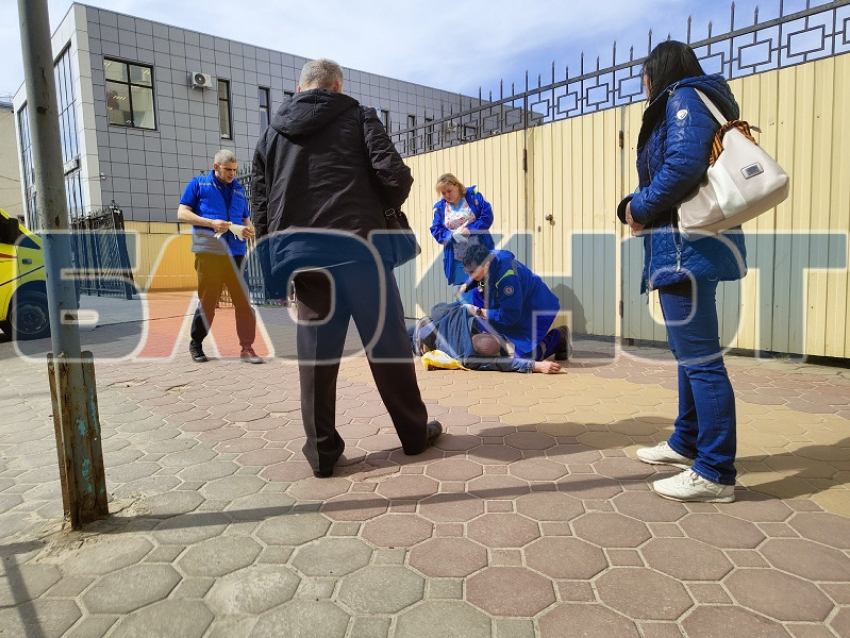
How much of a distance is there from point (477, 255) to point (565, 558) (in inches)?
136

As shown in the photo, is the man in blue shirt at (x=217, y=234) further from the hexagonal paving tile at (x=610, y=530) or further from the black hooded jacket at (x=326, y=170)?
the hexagonal paving tile at (x=610, y=530)

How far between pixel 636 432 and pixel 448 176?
135 inches

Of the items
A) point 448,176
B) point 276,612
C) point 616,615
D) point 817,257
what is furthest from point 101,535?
point 817,257

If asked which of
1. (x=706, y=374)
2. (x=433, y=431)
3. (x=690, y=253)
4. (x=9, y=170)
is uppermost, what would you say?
(x=9, y=170)

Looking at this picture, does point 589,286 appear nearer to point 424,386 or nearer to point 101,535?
point 424,386

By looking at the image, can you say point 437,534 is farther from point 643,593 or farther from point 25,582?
point 25,582

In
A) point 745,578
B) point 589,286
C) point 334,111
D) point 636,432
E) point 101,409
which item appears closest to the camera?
point 745,578

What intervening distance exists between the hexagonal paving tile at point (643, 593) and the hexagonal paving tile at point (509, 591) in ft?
0.59

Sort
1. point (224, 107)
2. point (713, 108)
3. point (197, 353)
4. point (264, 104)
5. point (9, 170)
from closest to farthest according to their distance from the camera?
point (713, 108), point (197, 353), point (224, 107), point (264, 104), point (9, 170)

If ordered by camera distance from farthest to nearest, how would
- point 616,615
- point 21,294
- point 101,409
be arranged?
point 21,294, point 101,409, point 616,615

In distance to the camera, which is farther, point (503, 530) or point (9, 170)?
point (9, 170)

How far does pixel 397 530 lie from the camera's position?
7.02 feet

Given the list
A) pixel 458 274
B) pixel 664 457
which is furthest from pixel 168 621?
pixel 458 274

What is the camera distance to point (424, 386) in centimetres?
450
